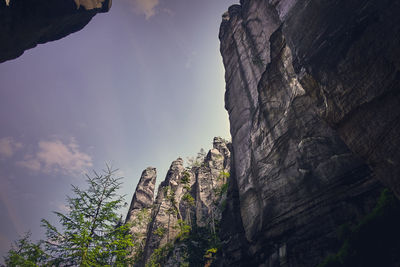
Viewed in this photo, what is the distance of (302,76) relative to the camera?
10.8 metres

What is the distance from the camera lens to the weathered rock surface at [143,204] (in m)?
49.3

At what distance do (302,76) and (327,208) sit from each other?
7.74 meters

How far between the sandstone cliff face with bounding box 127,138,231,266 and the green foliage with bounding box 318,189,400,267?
17.1m

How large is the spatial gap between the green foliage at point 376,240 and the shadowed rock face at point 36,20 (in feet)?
98.0

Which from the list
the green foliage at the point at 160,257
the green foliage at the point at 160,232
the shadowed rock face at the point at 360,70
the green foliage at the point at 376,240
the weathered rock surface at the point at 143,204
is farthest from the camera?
the weathered rock surface at the point at 143,204

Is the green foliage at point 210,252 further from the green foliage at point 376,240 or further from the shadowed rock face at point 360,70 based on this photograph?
the shadowed rock face at point 360,70

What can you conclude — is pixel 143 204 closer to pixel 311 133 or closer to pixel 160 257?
pixel 160 257

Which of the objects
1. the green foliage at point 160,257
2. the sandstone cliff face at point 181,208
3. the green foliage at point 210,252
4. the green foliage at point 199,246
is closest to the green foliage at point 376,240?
the green foliage at point 210,252

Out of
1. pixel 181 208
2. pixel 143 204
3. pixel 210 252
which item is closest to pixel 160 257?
pixel 210 252

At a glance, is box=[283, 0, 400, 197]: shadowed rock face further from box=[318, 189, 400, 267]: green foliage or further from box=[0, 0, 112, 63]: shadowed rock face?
box=[0, 0, 112, 63]: shadowed rock face

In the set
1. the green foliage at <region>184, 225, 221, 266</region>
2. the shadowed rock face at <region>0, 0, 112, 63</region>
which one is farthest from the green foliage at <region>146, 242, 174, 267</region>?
the shadowed rock face at <region>0, 0, 112, 63</region>

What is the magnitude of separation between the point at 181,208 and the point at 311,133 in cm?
4477

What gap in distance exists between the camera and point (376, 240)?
827 centimetres

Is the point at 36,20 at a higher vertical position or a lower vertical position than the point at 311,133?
higher
